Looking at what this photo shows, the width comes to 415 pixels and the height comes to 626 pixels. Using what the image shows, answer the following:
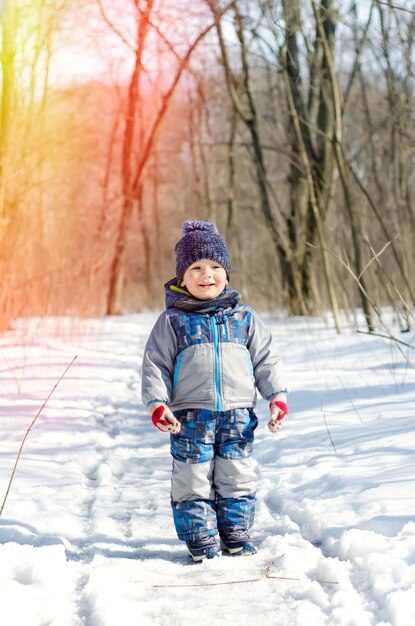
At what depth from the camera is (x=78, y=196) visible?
23.6 metres

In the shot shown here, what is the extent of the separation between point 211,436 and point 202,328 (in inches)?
16.6

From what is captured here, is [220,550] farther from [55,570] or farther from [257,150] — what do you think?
[257,150]

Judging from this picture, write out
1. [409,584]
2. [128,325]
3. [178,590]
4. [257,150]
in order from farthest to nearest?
[128,325] → [257,150] → [178,590] → [409,584]

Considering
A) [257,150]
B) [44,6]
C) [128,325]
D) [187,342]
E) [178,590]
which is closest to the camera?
[178,590]

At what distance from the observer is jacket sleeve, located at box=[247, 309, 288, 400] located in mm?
2969

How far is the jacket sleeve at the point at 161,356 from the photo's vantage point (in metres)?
2.83

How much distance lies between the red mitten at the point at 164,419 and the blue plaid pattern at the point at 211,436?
0.43ft

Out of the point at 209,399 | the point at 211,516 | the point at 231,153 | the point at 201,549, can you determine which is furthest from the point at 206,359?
the point at 231,153

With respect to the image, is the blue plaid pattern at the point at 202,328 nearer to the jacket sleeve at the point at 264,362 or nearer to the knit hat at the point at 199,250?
the jacket sleeve at the point at 264,362

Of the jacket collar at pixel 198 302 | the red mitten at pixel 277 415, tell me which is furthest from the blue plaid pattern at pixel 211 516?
the jacket collar at pixel 198 302

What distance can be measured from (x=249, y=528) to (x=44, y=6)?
5940 mm

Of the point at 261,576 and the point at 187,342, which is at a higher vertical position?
the point at 187,342

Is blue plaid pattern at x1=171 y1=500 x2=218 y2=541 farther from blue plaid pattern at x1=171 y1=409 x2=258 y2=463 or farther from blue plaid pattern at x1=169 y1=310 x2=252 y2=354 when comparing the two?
blue plaid pattern at x1=169 y1=310 x2=252 y2=354

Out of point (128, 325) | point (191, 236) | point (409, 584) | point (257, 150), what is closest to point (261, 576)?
point (409, 584)
